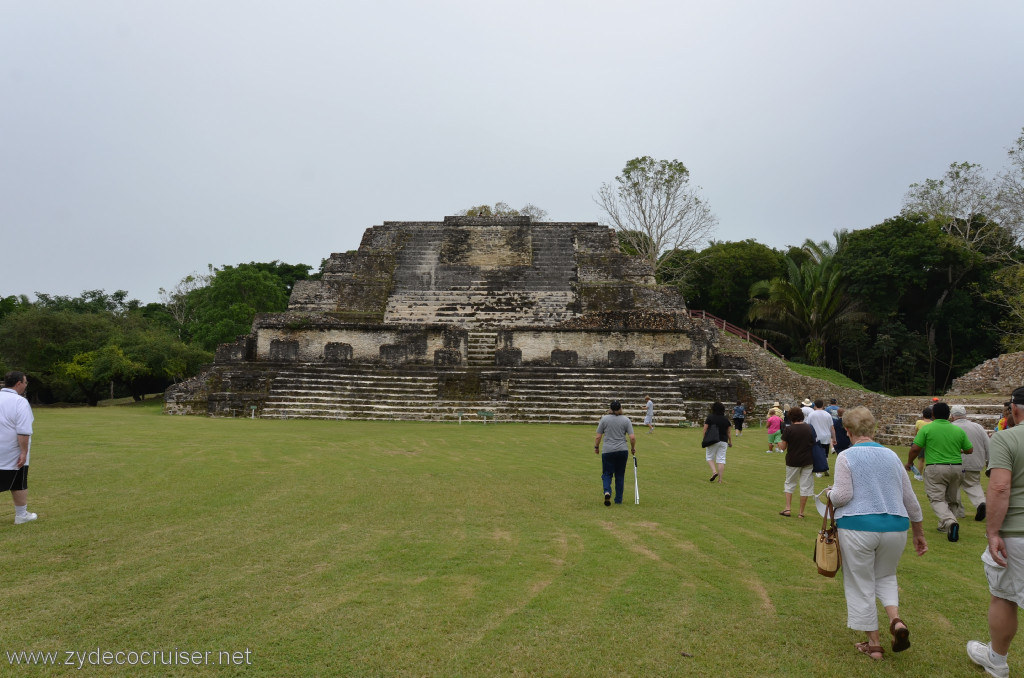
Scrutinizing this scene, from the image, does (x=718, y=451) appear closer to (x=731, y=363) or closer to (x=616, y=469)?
(x=616, y=469)

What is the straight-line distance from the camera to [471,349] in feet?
61.2

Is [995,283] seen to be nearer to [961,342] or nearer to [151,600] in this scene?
[961,342]

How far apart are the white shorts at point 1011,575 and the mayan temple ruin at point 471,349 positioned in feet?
38.5

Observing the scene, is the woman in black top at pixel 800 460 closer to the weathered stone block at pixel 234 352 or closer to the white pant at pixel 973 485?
the white pant at pixel 973 485

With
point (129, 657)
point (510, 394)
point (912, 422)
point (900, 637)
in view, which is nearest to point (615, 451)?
point (900, 637)

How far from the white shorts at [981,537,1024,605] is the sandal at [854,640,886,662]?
0.60 metres

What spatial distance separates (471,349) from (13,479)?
1405 centimetres

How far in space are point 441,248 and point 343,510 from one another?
1877cm

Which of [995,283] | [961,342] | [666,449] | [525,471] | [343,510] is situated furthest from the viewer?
[961,342]

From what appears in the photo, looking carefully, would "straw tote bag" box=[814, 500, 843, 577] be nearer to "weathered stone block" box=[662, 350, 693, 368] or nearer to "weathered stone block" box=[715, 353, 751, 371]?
"weathered stone block" box=[662, 350, 693, 368]

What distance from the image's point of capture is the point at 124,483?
6.60m

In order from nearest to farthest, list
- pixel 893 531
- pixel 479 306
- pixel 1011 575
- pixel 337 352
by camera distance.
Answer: pixel 1011 575
pixel 893 531
pixel 337 352
pixel 479 306

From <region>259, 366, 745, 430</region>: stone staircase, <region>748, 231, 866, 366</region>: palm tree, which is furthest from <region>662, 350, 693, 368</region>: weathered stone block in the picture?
<region>748, 231, 866, 366</region>: palm tree

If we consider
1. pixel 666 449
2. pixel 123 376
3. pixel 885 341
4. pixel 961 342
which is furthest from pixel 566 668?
pixel 961 342
